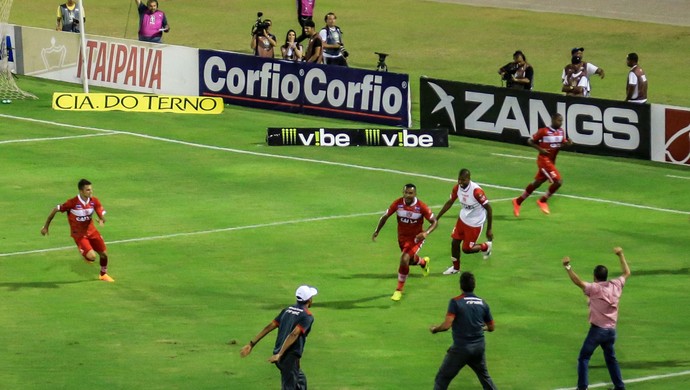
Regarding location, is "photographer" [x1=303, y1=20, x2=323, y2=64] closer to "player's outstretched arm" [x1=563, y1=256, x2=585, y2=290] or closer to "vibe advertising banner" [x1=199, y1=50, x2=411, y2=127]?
"vibe advertising banner" [x1=199, y1=50, x2=411, y2=127]

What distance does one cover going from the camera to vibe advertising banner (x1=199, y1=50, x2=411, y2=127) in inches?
1638

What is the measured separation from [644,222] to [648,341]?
8712 mm

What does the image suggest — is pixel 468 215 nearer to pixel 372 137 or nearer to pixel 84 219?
pixel 84 219

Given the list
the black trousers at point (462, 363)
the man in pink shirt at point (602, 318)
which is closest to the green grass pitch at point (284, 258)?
the man in pink shirt at point (602, 318)

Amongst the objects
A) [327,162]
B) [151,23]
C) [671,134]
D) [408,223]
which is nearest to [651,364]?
[408,223]

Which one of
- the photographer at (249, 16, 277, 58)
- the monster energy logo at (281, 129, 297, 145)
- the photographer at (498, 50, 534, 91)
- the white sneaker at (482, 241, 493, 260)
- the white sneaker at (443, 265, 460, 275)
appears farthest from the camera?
the photographer at (249, 16, 277, 58)

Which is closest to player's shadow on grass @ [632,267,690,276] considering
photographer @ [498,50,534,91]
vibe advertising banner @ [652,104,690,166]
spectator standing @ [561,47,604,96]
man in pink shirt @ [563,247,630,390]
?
man in pink shirt @ [563,247,630,390]

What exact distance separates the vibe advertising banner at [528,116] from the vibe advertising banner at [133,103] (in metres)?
7.63

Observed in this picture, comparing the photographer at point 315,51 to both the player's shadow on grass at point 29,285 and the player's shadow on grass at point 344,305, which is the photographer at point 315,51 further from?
the player's shadow on grass at point 344,305

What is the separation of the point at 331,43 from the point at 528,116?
8.29 m

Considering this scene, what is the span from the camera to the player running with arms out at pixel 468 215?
2605 cm

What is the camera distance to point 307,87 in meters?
43.4

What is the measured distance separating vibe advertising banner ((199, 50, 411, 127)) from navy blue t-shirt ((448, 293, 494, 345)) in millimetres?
22567

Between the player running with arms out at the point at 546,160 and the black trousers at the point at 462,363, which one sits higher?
the player running with arms out at the point at 546,160
